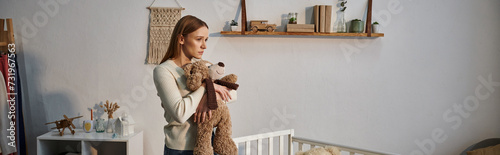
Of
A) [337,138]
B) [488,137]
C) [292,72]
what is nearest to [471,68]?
[488,137]

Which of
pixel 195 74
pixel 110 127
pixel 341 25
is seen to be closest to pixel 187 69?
pixel 195 74

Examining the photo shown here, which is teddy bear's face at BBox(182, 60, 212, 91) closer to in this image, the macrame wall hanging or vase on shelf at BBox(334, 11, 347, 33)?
the macrame wall hanging

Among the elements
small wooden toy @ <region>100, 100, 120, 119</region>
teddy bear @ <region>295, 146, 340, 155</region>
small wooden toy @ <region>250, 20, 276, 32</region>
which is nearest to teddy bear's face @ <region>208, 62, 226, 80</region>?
teddy bear @ <region>295, 146, 340, 155</region>

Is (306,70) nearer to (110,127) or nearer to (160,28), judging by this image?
(160,28)

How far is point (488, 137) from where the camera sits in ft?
9.82

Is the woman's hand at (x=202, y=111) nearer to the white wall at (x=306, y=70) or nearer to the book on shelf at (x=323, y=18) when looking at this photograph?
the white wall at (x=306, y=70)

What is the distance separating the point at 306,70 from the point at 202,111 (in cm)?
172

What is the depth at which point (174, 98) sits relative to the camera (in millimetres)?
1320

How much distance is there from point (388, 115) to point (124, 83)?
208 cm

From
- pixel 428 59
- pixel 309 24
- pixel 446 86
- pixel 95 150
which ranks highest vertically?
pixel 309 24

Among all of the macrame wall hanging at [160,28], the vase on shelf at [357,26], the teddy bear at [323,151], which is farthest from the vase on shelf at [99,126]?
the vase on shelf at [357,26]

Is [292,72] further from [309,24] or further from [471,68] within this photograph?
[471,68]

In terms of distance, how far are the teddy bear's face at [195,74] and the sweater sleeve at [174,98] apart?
23 millimetres

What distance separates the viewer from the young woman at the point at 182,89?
1341 millimetres
